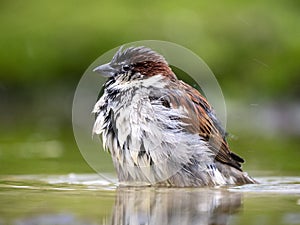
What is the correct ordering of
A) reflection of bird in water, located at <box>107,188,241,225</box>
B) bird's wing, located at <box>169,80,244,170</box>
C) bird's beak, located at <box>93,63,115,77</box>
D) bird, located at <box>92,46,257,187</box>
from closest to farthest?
reflection of bird in water, located at <box>107,188,241,225</box> < bird, located at <box>92,46,257,187</box> < bird's wing, located at <box>169,80,244,170</box> < bird's beak, located at <box>93,63,115,77</box>

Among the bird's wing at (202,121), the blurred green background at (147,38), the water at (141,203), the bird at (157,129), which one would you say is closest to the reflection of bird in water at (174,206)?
the water at (141,203)

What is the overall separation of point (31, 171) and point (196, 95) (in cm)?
200

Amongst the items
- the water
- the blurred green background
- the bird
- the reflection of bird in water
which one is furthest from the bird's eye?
the blurred green background

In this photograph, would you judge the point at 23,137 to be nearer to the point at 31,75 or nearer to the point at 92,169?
the point at 92,169

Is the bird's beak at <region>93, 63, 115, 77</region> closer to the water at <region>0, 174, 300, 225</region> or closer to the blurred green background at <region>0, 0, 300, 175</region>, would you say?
the water at <region>0, 174, 300, 225</region>

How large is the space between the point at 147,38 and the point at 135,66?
30.2 feet

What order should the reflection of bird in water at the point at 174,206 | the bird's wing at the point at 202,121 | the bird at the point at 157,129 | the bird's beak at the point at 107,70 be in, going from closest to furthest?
the reflection of bird in water at the point at 174,206 < the bird at the point at 157,129 < the bird's wing at the point at 202,121 < the bird's beak at the point at 107,70

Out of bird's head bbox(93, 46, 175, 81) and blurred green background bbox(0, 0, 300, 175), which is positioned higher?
blurred green background bbox(0, 0, 300, 175)

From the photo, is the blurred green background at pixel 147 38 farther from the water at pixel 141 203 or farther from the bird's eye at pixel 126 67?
the water at pixel 141 203

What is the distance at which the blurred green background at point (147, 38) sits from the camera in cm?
1468

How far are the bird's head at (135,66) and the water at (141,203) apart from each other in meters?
0.95

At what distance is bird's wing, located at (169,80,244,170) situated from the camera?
729cm

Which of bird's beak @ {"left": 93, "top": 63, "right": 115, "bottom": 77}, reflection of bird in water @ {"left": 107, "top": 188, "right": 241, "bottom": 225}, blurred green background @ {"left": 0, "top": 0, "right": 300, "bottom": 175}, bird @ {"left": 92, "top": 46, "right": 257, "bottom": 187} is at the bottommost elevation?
reflection of bird in water @ {"left": 107, "top": 188, "right": 241, "bottom": 225}

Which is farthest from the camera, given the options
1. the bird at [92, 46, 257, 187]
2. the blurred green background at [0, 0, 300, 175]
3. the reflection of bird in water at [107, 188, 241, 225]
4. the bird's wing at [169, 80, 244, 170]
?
the blurred green background at [0, 0, 300, 175]
